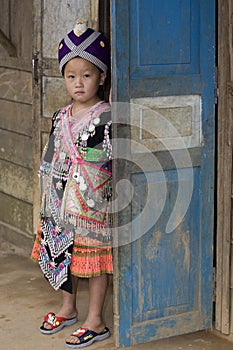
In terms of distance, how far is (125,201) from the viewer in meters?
4.11

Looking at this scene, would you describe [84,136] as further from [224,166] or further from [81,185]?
[224,166]

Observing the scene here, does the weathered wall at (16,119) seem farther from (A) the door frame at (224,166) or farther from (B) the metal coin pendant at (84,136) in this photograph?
(A) the door frame at (224,166)

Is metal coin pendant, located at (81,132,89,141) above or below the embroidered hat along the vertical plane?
below

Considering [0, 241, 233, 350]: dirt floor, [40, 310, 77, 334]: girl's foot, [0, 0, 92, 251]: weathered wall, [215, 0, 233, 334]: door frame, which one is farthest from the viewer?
[0, 0, 92, 251]: weathered wall

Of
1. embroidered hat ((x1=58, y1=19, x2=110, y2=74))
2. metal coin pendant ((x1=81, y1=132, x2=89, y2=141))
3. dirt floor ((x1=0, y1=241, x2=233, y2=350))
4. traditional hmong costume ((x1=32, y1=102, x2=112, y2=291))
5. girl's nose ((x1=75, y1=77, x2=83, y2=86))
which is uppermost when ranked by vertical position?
embroidered hat ((x1=58, y1=19, x2=110, y2=74))

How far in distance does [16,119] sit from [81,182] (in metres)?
1.92

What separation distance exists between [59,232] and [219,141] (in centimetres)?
101

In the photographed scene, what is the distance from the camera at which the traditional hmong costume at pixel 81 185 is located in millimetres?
4305

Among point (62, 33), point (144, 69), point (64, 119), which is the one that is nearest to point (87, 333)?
point (64, 119)

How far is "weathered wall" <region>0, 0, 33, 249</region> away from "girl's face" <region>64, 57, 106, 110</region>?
1489 millimetres

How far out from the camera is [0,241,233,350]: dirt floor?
444cm

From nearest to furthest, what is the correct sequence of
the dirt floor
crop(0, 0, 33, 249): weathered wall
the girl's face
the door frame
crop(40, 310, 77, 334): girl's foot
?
1. the door frame
2. the girl's face
3. the dirt floor
4. crop(40, 310, 77, 334): girl's foot
5. crop(0, 0, 33, 249): weathered wall

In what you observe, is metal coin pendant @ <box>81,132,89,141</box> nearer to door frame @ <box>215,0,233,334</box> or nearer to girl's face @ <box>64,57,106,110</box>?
girl's face @ <box>64,57,106,110</box>

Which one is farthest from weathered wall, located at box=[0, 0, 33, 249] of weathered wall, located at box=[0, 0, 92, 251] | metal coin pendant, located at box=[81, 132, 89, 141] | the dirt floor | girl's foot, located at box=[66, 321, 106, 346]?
girl's foot, located at box=[66, 321, 106, 346]
